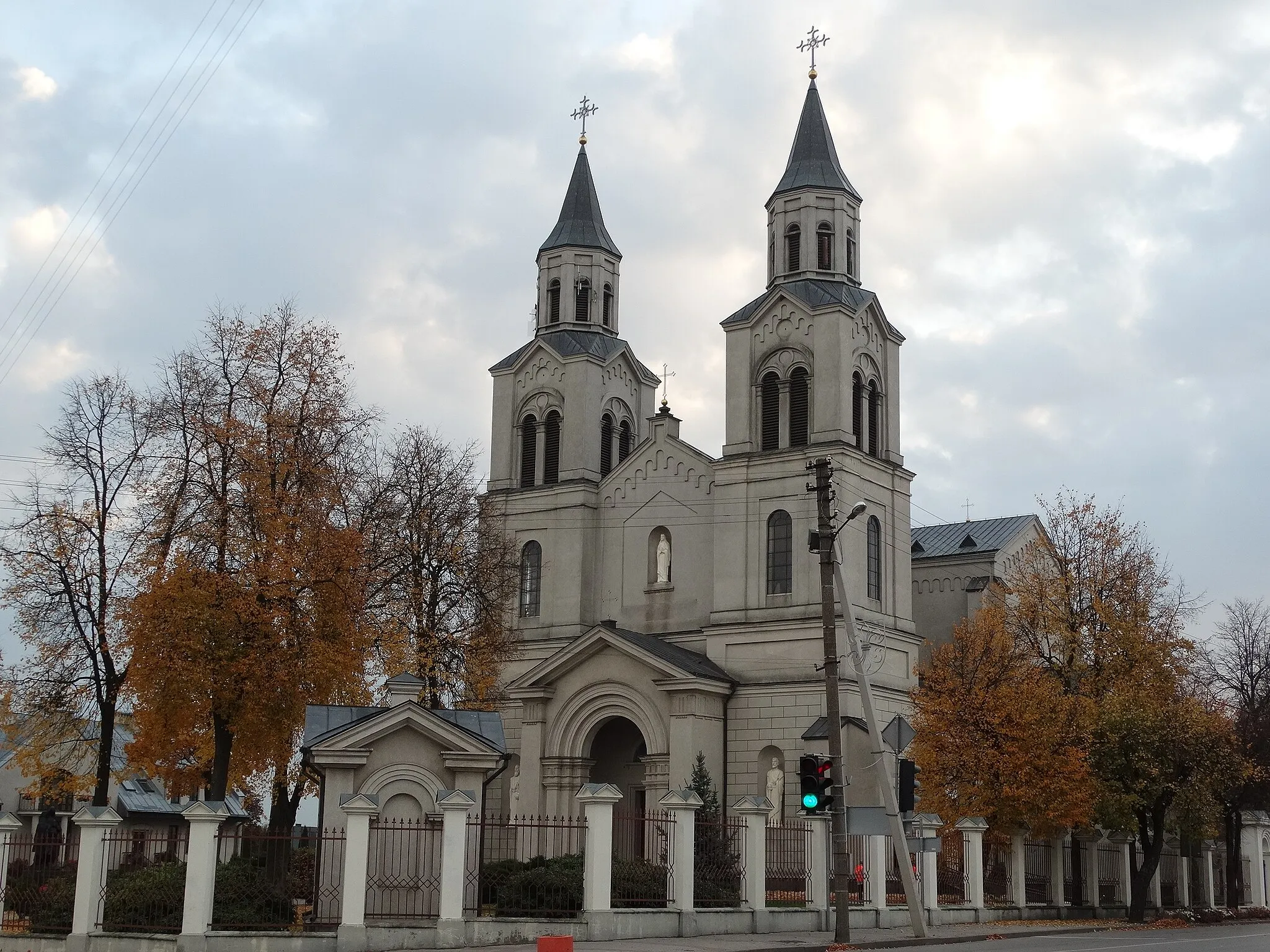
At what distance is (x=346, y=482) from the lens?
31.8m

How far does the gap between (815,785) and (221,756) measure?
11673 mm

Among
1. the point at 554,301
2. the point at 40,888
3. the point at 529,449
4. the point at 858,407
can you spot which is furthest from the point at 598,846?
the point at 554,301

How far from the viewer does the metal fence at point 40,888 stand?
22734 millimetres

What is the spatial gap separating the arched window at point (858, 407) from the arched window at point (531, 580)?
11.0 metres

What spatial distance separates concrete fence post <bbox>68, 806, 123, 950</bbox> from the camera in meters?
21.9

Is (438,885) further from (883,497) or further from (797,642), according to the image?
(883,497)

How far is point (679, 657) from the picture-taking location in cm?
4203

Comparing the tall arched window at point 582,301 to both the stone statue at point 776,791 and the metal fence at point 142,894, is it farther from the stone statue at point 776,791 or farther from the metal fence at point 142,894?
the metal fence at point 142,894

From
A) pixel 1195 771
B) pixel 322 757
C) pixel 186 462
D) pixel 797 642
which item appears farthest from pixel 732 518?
pixel 322 757

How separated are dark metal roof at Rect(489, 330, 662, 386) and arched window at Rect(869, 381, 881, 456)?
29.3ft

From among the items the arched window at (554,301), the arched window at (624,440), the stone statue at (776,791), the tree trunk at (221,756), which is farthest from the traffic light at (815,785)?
the arched window at (554,301)

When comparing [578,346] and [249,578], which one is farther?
[578,346]

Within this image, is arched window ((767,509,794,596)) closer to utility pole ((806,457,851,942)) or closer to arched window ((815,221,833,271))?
arched window ((815,221,833,271))

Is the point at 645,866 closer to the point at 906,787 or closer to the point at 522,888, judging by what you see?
the point at 522,888
